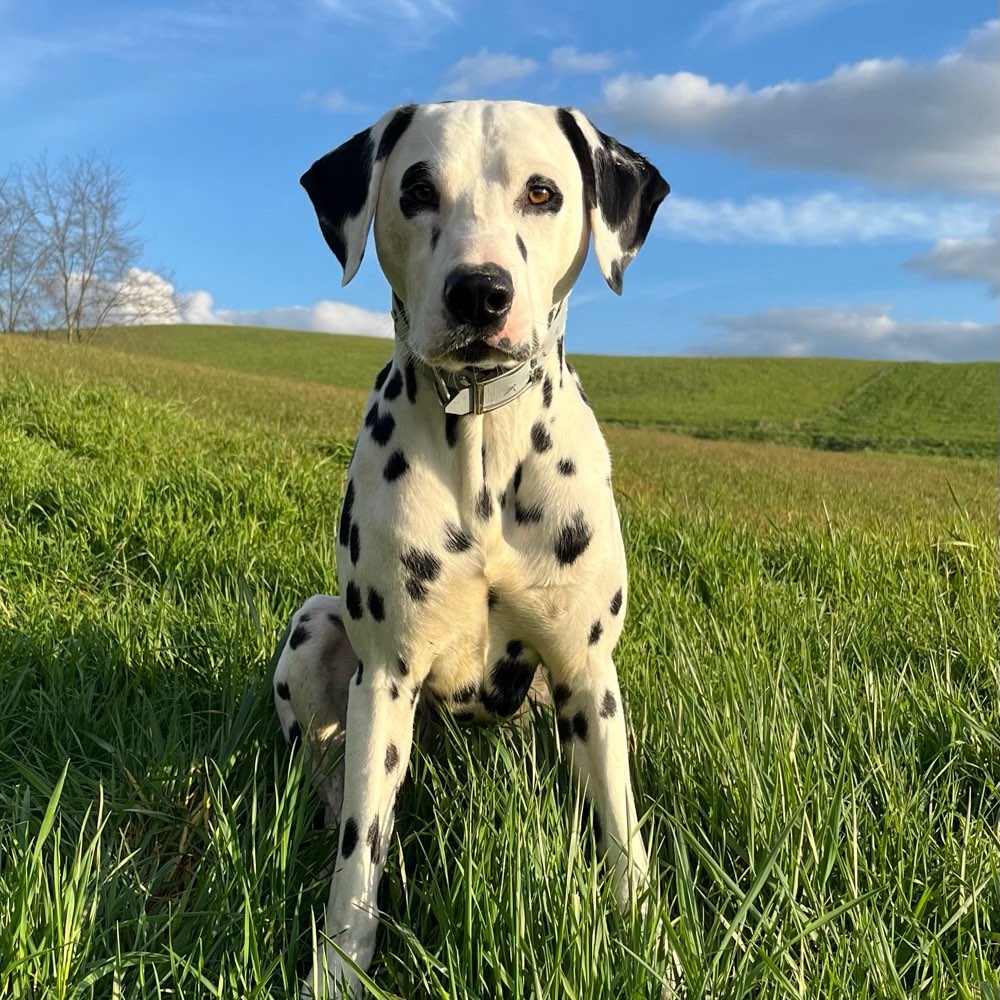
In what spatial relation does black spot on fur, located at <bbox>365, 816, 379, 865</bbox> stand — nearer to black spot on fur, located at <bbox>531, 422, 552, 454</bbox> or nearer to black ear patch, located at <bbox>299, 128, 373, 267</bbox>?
black spot on fur, located at <bbox>531, 422, 552, 454</bbox>

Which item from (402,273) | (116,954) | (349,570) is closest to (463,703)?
(349,570)

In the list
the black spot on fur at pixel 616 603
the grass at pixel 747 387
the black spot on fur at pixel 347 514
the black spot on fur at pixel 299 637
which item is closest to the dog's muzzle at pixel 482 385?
the black spot on fur at pixel 347 514

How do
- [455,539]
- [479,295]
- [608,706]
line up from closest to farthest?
[479,295] < [455,539] < [608,706]

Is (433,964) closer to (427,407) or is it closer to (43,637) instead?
(427,407)

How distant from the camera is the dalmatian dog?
8.86 ft

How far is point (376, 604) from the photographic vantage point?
113 inches

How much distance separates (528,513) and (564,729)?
74 cm

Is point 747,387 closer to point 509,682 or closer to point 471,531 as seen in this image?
point 509,682

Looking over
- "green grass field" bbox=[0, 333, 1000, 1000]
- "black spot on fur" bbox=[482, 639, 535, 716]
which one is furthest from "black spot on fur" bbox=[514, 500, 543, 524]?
"green grass field" bbox=[0, 333, 1000, 1000]

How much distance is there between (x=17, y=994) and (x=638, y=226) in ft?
9.35

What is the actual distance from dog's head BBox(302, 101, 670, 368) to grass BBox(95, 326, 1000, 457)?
119ft

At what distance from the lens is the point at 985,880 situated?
9.04ft

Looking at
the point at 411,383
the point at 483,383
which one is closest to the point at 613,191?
A: the point at 483,383

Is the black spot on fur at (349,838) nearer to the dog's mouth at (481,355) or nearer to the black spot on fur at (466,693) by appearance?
the black spot on fur at (466,693)
